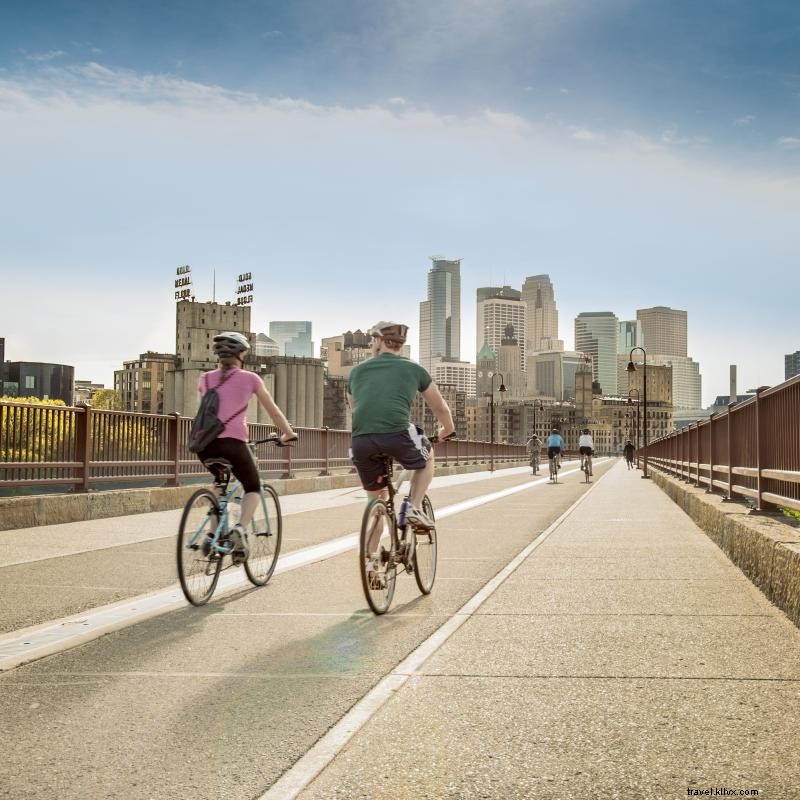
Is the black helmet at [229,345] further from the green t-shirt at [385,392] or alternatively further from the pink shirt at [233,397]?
the green t-shirt at [385,392]

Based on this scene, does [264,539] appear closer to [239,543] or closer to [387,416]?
[239,543]

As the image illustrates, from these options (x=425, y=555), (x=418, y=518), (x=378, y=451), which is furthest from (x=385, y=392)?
(x=425, y=555)

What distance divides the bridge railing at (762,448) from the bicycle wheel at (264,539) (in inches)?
157

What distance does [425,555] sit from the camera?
7758mm

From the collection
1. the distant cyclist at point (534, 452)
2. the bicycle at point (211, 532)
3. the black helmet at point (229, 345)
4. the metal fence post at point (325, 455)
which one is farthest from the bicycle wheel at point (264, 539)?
the distant cyclist at point (534, 452)

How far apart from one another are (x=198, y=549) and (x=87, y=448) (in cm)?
861

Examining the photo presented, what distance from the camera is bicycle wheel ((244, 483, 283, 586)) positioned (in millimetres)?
7820

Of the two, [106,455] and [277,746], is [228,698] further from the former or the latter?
[106,455]

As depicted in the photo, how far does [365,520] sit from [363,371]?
3.34 feet

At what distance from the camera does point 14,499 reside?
43.0ft

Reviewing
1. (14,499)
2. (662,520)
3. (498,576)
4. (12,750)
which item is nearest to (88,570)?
(498,576)

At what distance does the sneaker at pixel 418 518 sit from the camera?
711 centimetres

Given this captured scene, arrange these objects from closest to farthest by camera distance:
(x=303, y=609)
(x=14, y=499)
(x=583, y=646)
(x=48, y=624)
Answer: (x=583, y=646) < (x=48, y=624) < (x=303, y=609) < (x=14, y=499)

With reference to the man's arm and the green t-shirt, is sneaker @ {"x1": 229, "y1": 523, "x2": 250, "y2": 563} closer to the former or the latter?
the green t-shirt
